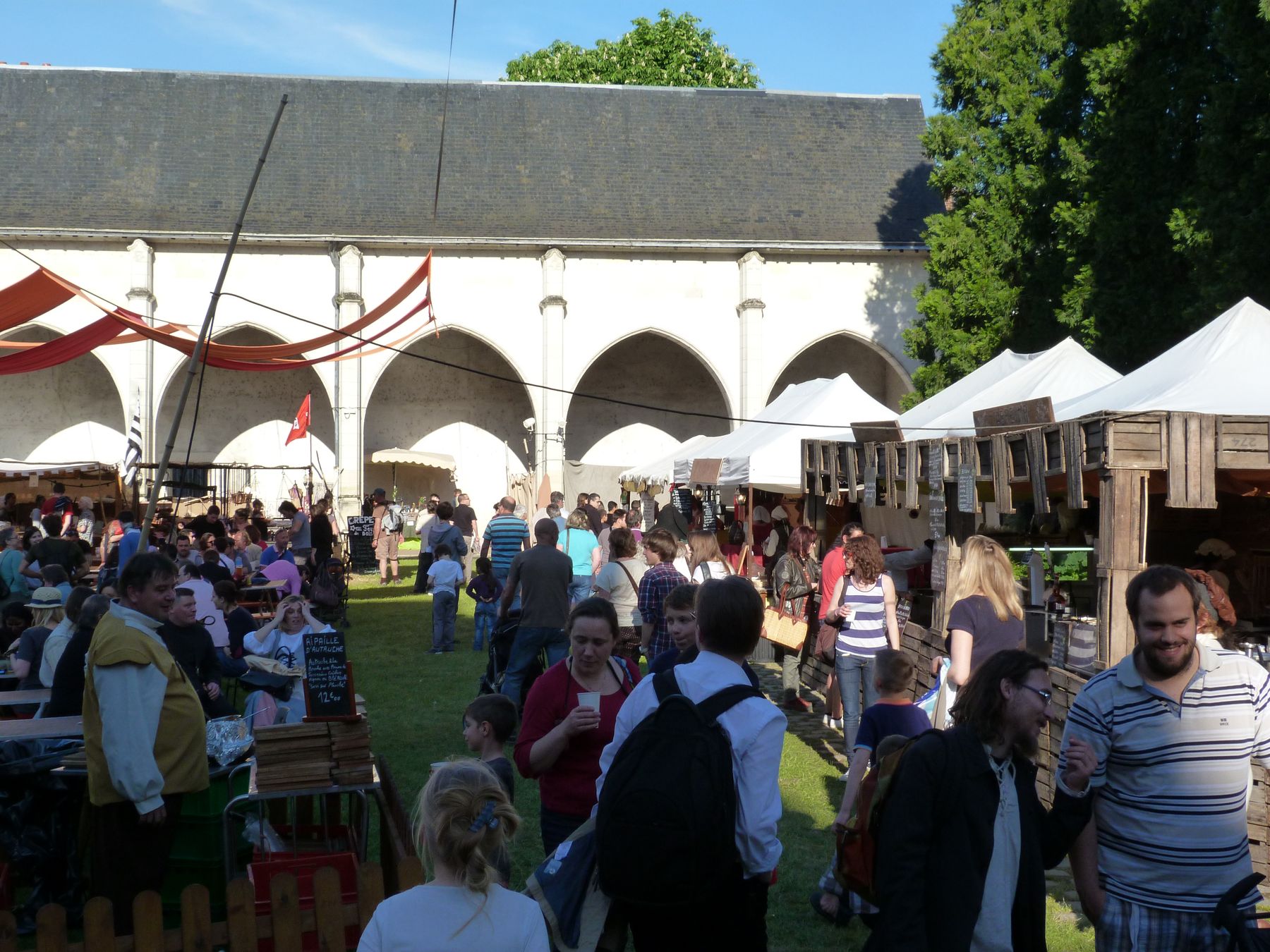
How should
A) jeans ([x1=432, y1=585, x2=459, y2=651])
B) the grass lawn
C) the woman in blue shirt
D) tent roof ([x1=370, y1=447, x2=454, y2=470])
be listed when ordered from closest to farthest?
1. the grass lawn
2. the woman in blue shirt
3. jeans ([x1=432, y1=585, x2=459, y2=651])
4. tent roof ([x1=370, y1=447, x2=454, y2=470])

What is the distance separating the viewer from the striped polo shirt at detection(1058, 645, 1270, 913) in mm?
2742

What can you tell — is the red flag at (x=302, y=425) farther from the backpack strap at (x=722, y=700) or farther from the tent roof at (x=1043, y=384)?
the backpack strap at (x=722, y=700)

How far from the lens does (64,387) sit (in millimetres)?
27359

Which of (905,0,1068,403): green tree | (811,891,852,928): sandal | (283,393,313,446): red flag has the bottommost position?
(811,891,852,928): sandal

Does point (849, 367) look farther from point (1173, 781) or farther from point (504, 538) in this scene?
point (1173, 781)

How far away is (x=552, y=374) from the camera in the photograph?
2577 centimetres

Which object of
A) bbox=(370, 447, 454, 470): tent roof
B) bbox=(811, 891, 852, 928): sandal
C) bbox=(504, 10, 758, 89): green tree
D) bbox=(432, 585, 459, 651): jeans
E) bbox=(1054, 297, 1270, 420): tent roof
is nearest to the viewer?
bbox=(811, 891, 852, 928): sandal

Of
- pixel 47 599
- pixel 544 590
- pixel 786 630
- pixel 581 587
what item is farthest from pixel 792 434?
pixel 47 599

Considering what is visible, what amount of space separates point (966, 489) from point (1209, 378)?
4.84ft

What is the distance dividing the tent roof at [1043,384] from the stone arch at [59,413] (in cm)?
2195

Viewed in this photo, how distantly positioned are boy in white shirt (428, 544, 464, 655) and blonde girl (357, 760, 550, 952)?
941 centimetres

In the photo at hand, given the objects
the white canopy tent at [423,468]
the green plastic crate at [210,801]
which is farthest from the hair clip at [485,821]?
the white canopy tent at [423,468]

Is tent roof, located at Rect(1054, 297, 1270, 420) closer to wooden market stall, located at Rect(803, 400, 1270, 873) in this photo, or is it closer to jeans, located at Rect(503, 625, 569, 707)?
wooden market stall, located at Rect(803, 400, 1270, 873)

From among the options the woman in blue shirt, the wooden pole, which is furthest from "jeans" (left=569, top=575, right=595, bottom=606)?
the wooden pole
